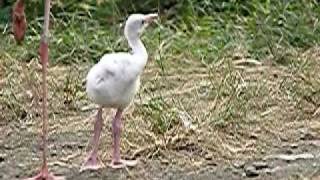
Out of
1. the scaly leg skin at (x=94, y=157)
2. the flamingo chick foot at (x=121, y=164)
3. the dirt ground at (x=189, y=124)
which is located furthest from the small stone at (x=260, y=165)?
the scaly leg skin at (x=94, y=157)

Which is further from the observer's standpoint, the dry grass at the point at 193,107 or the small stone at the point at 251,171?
the dry grass at the point at 193,107

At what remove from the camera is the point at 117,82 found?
4461 millimetres

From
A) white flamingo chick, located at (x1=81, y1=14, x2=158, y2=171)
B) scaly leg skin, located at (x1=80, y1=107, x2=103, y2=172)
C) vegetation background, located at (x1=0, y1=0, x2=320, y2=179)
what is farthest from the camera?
vegetation background, located at (x1=0, y1=0, x2=320, y2=179)

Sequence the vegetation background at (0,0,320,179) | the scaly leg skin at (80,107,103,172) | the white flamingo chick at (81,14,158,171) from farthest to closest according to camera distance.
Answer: the vegetation background at (0,0,320,179)
the scaly leg skin at (80,107,103,172)
the white flamingo chick at (81,14,158,171)

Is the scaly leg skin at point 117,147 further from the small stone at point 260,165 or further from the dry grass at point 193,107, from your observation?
the small stone at point 260,165

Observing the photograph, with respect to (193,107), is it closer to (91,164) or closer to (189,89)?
(189,89)

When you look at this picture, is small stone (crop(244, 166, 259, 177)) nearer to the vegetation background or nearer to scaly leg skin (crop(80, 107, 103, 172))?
the vegetation background

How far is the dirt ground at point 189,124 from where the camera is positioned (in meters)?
4.65

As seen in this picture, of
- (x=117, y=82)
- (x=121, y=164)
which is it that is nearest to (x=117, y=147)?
(x=121, y=164)

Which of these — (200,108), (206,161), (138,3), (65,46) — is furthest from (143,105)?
(138,3)

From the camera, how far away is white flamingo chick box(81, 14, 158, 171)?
4461 millimetres

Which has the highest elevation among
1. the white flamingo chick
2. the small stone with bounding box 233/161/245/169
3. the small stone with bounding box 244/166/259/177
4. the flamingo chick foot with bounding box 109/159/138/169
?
the white flamingo chick

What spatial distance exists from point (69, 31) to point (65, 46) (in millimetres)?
229

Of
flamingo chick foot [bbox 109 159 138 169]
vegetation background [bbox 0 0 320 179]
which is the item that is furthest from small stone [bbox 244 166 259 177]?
flamingo chick foot [bbox 109 159 138 169]
